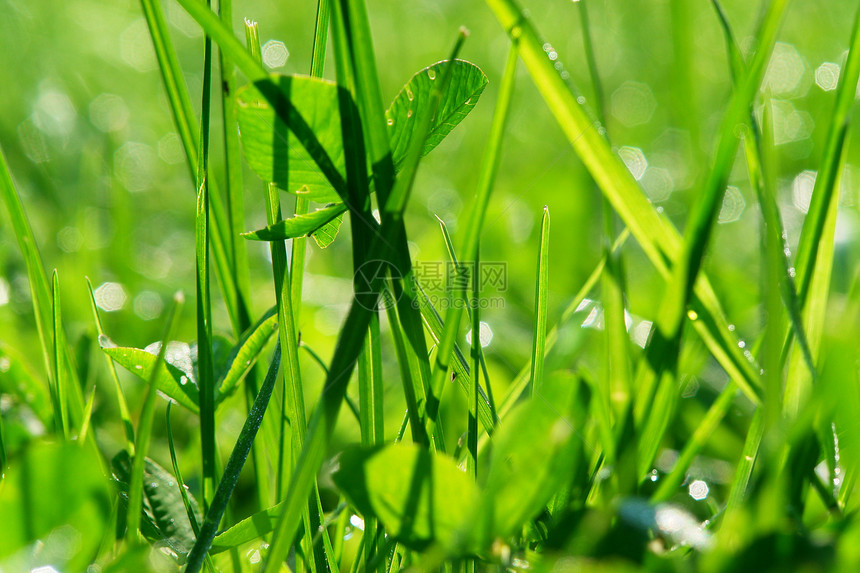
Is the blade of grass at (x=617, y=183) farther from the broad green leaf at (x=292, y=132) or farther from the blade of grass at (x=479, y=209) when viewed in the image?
the broad green leaf at (x=292, y=132)

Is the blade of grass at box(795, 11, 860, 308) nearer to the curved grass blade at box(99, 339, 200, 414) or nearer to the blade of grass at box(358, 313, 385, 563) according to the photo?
the blade of grass at box(358, 313, 385, 563)

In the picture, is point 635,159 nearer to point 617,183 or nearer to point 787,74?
point 787,74

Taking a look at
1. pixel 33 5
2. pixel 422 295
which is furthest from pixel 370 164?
pixel 33 5

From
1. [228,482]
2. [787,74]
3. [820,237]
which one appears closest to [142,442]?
[228,482]

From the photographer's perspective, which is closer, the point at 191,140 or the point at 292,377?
the point at 292,377


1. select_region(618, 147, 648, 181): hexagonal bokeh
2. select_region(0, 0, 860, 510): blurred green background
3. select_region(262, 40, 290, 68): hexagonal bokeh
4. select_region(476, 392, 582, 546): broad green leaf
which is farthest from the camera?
select_region(262, 40, 290, 68): hexagonal bokeh

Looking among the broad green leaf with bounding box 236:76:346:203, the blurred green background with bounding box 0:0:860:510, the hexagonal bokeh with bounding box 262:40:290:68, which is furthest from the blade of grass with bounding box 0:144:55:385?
the hexagonal bokeh with bounding box 262:40:290:68
